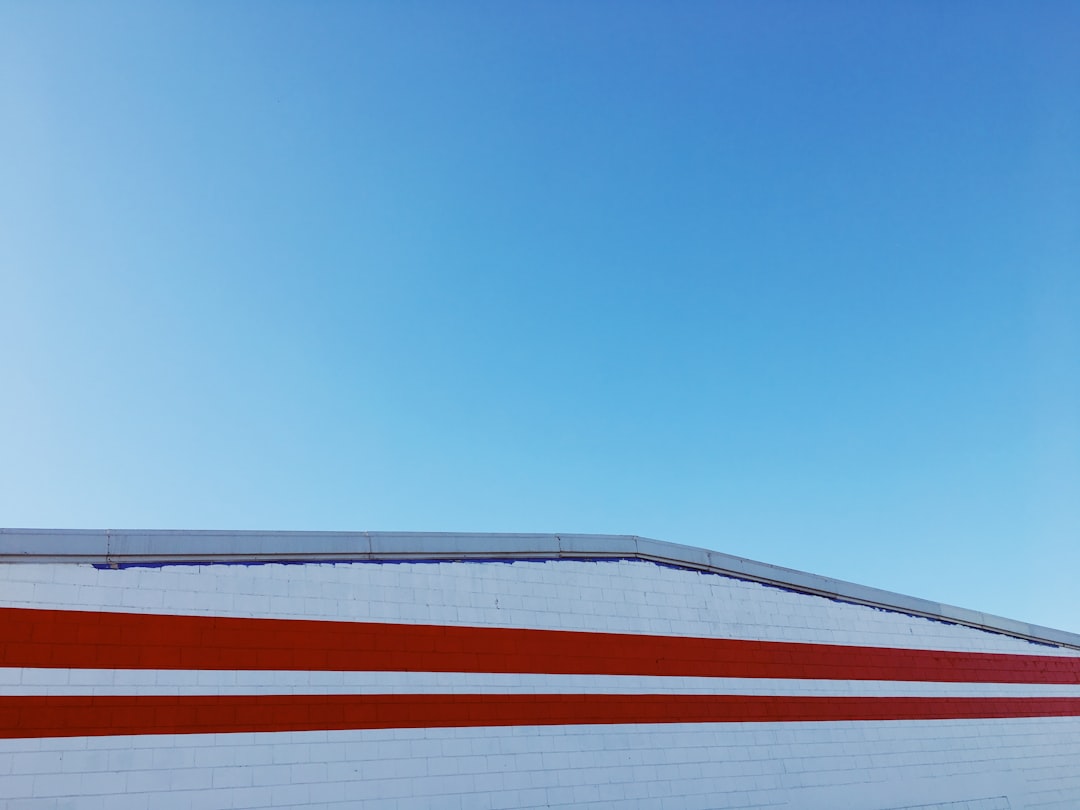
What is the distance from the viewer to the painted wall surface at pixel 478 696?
1010 centimetres

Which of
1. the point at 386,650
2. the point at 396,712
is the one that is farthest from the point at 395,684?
the point at 386,650

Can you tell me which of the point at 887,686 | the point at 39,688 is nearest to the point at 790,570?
the point at 887,686

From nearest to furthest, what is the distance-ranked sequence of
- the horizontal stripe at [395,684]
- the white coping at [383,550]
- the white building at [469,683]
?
the horizontal stripe at [395,684] < the white building at [469,683] < the white coping at [383,550]

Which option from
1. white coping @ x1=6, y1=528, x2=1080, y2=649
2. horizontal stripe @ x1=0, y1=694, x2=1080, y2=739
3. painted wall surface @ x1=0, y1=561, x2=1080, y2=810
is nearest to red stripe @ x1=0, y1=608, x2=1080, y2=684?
painted wall surface @ x1=0, y1=561, x2=1080, y2=810

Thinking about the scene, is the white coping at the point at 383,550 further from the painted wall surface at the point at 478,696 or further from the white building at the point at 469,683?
the painted wall surface at the point at 478,696

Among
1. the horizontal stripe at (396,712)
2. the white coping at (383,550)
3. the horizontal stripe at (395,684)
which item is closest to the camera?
the horizontal stripe at (396,712)

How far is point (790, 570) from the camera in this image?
1745cm

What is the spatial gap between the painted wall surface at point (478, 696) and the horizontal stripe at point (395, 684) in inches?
1.3

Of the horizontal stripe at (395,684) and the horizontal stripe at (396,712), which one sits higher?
the horizontal stripe at (395,684)

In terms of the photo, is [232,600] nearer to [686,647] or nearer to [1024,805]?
[686,647]

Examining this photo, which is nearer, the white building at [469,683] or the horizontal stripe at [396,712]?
the horizontal stripe at [396,712]

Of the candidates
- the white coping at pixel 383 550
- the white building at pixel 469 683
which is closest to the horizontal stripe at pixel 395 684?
the white building at pixel 469 683

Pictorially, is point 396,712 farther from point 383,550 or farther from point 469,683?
point 383,550

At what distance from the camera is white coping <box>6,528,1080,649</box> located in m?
10.8
